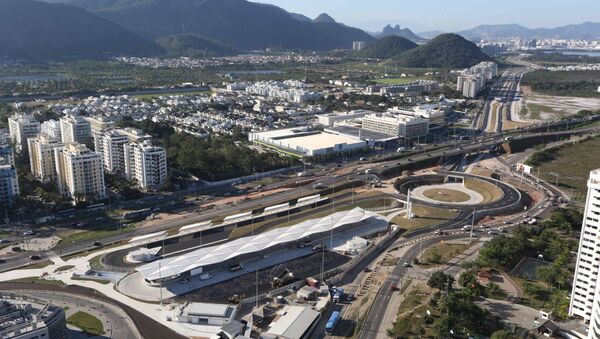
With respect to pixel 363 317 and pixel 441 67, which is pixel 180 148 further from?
pixel 441 67

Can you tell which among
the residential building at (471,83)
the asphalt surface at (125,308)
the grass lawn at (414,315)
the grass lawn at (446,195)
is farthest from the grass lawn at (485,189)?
the residential building at (471,83)

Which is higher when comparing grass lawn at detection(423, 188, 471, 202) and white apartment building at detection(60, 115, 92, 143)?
white apartment building at detection(60, 115, 92, 143)

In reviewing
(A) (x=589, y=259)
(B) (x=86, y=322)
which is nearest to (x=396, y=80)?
(A) (x=589, y=259)

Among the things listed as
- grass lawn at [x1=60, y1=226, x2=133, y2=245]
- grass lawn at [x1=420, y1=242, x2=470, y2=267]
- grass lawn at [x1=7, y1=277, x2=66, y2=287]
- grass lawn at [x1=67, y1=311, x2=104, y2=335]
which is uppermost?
grass lawn at [x1=60, y1=226, x2=133, y2=245]

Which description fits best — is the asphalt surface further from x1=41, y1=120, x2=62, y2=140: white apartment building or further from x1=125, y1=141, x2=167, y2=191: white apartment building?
x1=41, y1=120, x2=62, y2=140: white apartment building

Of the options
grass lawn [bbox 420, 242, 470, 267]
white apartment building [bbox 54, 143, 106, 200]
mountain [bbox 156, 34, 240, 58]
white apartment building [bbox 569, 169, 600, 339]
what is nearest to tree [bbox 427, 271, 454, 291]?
grass lawn [bbox 420, 242, 470, 267]

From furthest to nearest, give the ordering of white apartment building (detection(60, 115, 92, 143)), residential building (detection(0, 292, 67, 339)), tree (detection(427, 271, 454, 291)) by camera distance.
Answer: white apartment building (detection(60, 115, 92, 143)) < tree (detection(427, 271, 454, 291)) < residential building (detection(0, 292, 67, 339))
